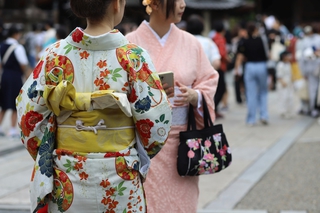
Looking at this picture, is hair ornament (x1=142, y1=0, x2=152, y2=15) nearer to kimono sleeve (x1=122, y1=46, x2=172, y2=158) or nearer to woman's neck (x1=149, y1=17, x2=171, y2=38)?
woman's neck (x1=149, y1=17, x2=171, y2=38)

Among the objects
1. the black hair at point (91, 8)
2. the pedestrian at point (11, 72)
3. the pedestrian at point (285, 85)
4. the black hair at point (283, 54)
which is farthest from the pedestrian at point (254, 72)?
the black hair at point (91, 8)

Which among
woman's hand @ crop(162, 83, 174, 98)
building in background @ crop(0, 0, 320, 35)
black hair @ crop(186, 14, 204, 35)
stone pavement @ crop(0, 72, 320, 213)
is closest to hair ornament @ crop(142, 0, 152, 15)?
woman's hand @ crop(162, 83, 174, 98)

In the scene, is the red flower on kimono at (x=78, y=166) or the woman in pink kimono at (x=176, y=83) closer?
the red flower on kimono at (x=78, y=166)

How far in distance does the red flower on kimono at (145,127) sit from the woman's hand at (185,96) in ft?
2.64

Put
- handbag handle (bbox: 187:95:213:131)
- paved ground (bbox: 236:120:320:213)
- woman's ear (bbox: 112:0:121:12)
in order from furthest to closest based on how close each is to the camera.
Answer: paved ground (bbox: 236:120:320:213), handbag handle (bbox: 187:95:213:131), woman's ear (bbox: 112:0:121:12)

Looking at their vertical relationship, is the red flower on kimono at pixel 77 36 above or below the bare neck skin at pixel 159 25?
above

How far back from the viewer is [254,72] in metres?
10.8

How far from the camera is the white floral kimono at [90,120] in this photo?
2.73m

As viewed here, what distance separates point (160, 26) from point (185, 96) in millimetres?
478

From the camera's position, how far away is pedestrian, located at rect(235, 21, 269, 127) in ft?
35.3

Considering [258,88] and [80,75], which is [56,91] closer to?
[80,75]

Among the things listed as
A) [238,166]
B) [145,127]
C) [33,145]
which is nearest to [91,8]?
[145,127]

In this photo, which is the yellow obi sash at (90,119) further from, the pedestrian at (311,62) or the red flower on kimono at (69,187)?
the pedestrian at (311,62)

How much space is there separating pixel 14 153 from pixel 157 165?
17.4 ft
